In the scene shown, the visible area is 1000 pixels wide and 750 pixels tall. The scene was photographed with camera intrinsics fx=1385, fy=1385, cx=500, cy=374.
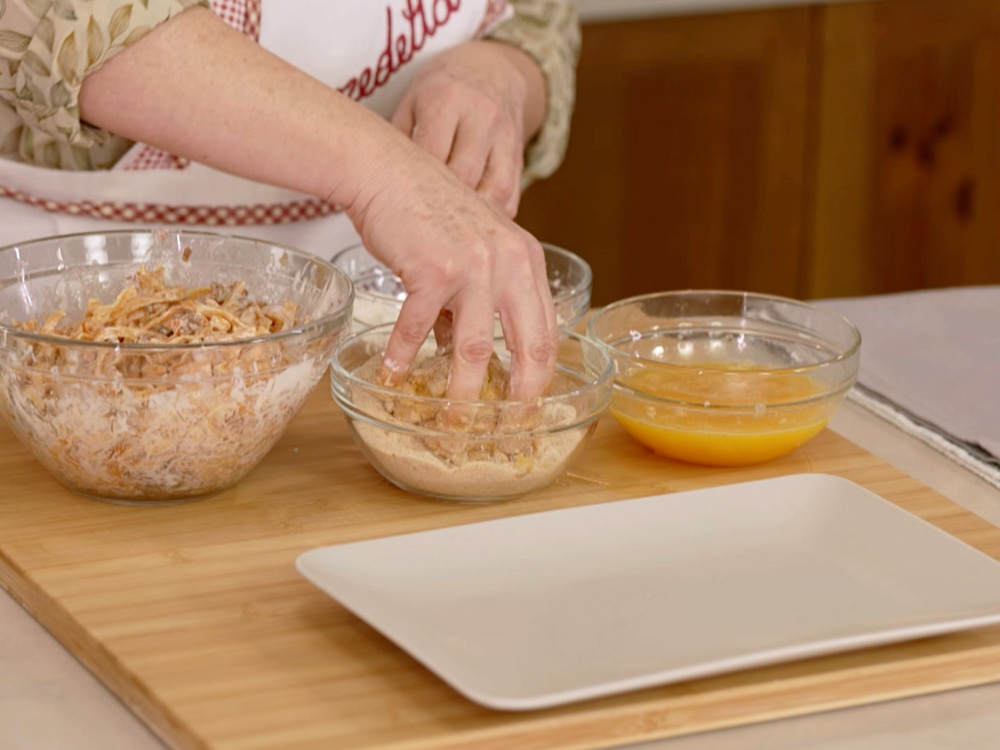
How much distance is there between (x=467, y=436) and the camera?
0.94 meters

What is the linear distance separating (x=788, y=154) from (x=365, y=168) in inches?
74.3

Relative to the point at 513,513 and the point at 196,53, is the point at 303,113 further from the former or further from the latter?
the point at 513,513

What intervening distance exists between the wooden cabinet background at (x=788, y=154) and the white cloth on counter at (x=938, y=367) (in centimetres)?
127

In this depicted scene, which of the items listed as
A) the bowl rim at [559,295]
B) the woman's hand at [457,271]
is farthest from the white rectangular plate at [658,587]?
the bowl rim at [559,295]

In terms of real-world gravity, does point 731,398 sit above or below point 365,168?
below

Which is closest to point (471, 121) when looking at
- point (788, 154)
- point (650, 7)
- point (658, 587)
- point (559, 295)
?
point (559, 295)

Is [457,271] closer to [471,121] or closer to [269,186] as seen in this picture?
[471,121]

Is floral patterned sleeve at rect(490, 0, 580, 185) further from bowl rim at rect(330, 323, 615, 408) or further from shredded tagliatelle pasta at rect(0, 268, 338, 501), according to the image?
shredded tagliatelle pasta at rect(0, 268, 338, 501)

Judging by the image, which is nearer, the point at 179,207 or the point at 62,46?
the point at 62,46

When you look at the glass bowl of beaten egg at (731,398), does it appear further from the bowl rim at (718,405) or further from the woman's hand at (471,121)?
the woman's hand at (471,121)

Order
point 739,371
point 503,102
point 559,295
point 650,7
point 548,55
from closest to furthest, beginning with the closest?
point 739,371 → point 559,295 → point 503,102 → point 548,55 → point 650,7

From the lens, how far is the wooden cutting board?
71cm

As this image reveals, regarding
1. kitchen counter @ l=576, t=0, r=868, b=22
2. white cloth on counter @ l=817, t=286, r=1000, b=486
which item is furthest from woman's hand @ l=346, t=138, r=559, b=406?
kitchen counter @ l=576, t=0, r=868, b=22

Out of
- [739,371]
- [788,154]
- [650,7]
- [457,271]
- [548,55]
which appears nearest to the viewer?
[457,271]
